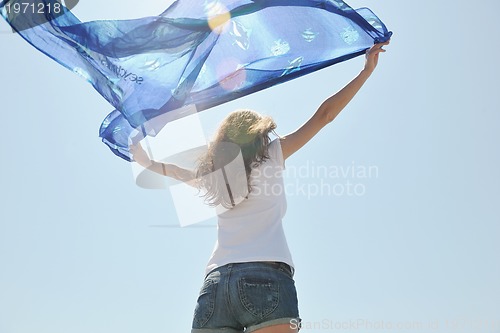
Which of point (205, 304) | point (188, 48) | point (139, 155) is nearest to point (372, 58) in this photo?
point (188, 48)

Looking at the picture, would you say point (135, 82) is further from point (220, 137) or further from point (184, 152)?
point (220, 137)

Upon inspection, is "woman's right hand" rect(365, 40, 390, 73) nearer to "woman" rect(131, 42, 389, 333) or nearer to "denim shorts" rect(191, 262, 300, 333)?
"woman" rect(131, 42, 389, 333)

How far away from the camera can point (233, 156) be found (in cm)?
358

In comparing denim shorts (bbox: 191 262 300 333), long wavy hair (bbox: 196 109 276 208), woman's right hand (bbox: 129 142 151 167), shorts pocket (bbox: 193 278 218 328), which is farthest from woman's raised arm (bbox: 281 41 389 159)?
woman's right hand (bbox: 129 142 151 167)

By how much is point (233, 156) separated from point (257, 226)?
47 centimetres

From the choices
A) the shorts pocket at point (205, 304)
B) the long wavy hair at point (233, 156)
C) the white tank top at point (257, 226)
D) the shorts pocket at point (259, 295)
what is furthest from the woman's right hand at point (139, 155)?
the shorts pocket at point (259, 295)

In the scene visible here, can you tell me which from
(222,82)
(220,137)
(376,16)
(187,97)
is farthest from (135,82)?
(376,16)

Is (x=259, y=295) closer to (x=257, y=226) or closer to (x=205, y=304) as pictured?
(x=205, y=304)

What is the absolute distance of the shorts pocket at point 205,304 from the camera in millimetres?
3220

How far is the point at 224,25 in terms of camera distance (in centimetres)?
526

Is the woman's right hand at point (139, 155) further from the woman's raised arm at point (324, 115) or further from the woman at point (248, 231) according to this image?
the woman's raised arm at point (324, 115)

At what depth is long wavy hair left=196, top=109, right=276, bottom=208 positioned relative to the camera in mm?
3496

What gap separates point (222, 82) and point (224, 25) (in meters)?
0.53

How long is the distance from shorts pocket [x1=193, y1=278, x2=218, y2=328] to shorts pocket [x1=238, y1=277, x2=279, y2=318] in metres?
0.17
